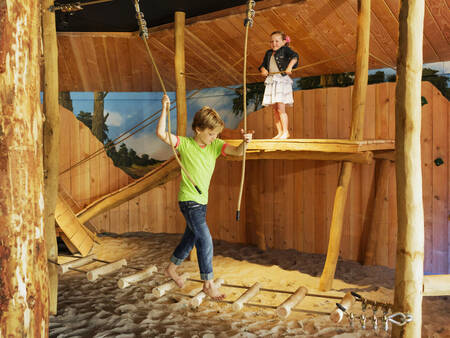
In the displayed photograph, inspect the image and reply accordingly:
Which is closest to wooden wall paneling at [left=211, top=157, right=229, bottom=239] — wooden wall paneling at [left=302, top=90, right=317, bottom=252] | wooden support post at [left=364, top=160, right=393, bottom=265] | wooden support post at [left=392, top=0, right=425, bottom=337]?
wooden wall paneling at [left=302, top=90, right=317, bottom=252]

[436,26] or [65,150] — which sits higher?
[436,26]

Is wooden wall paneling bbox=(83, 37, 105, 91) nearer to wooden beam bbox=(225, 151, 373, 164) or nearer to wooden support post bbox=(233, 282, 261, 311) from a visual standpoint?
wooden beam bbox=(225, 151, 373, 164)

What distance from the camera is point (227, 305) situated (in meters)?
4.41

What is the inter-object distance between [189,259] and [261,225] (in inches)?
49.0

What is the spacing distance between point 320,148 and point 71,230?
3763mm

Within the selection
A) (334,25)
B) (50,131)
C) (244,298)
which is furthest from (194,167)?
(334,25)

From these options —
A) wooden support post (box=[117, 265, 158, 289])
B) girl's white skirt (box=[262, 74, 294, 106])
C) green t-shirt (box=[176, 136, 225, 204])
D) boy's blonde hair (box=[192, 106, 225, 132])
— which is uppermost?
girl's white skirt (box=[262, 74, 294, 106])

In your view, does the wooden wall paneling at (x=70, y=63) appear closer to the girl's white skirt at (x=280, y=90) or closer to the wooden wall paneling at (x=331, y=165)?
the girl's white skirt at (x=280, y=90)

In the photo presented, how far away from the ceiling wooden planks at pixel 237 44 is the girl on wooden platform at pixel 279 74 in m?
0.21

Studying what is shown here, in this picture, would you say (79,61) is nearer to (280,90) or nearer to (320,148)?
(280,90)

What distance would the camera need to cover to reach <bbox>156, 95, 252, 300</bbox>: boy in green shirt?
3.14 meters

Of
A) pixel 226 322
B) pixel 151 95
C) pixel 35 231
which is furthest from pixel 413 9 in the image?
pixel 151 95

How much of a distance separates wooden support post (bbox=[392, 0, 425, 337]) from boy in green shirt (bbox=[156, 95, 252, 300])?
1.07 m

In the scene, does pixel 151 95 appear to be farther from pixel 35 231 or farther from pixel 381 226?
pixel 35 231
